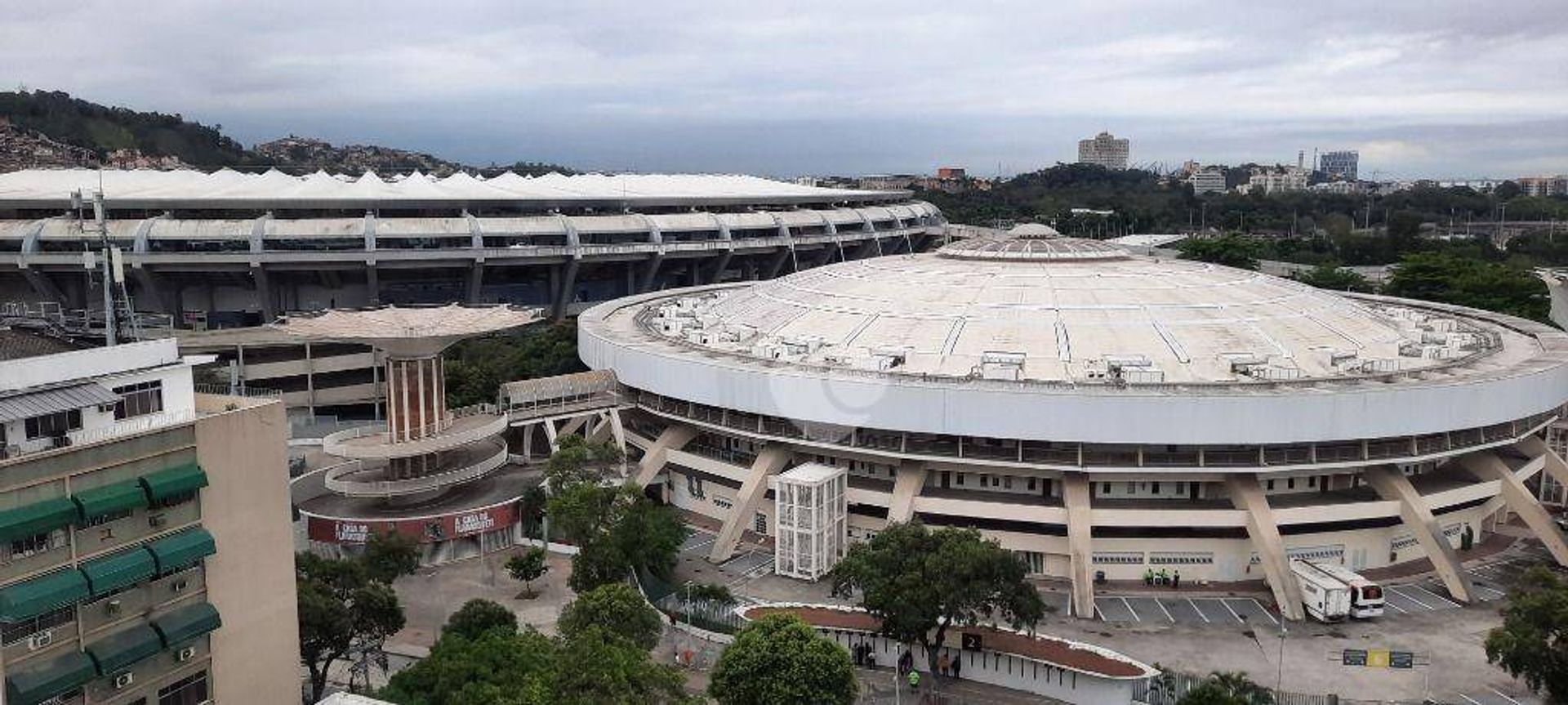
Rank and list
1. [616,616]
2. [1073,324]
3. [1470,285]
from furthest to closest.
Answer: [1470,285]
[1073,324]
[616,616]

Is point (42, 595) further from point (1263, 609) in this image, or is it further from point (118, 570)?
point (1263, 609)

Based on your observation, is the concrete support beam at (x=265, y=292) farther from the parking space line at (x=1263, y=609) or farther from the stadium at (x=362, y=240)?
the parking space line at (x=1263, y=609)

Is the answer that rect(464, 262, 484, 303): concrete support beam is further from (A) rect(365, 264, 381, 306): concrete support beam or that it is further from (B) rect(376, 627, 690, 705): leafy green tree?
(B) rect(376, 627, 690, 705): leafy green tree

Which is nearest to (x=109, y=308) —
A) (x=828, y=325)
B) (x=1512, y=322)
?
(x=828, y=325)

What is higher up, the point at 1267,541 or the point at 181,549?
the point at 181,549

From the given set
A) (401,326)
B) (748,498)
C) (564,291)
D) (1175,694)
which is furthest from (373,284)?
(1175,694)

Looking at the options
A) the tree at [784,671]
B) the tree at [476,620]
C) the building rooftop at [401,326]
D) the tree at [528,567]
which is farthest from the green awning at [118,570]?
the building rooftop at [401,326]
